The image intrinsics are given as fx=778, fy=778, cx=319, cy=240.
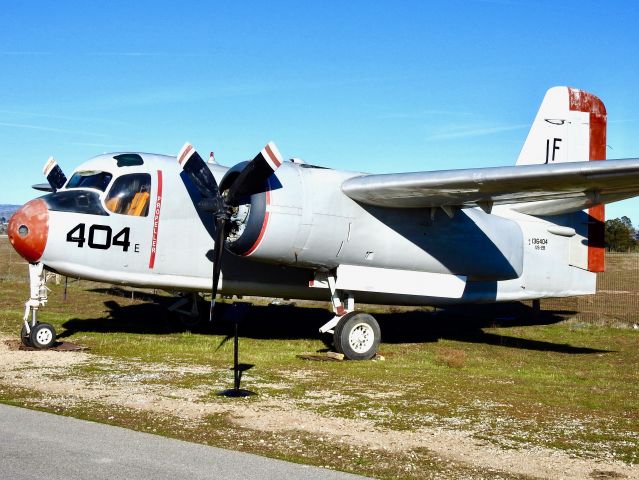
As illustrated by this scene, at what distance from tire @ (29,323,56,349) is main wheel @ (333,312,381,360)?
640 centimetres

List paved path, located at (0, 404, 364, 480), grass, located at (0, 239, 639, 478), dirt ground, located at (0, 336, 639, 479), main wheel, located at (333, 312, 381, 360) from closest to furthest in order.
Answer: paved path, located at (0, 404, 364, 480) → dirt ground, located at (0, 336, 639, 479) → grass, located at (0, 239, 639, 478) → main wheel, located at (333, 312, 381, 360)

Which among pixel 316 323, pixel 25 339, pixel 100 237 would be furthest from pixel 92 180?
pixel 316 323

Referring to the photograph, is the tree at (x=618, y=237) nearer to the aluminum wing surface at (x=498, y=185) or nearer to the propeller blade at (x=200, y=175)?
the aluminum wing surface at (x=498, y=185)

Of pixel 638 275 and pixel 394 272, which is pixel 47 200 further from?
pixel 638 275

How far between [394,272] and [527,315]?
1232 cm

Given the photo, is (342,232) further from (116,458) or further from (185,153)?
(116,458)

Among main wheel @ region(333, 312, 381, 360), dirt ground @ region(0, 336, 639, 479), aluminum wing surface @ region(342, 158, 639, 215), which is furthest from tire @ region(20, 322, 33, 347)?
aluminum wing surface @ region(342, 158, 639, 215)

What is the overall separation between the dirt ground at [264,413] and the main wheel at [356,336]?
2447mm

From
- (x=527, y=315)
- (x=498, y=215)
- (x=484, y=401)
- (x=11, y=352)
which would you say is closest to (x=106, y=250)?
(x=11, y=352)

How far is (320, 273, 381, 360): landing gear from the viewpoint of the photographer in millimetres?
17453

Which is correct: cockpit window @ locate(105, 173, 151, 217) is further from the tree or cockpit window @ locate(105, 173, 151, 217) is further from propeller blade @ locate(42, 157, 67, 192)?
the tree

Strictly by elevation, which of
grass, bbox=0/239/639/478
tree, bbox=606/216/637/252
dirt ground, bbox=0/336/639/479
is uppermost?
tree, bbox=606/216/637/252

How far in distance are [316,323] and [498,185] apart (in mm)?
10840

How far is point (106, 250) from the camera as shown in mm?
17156
